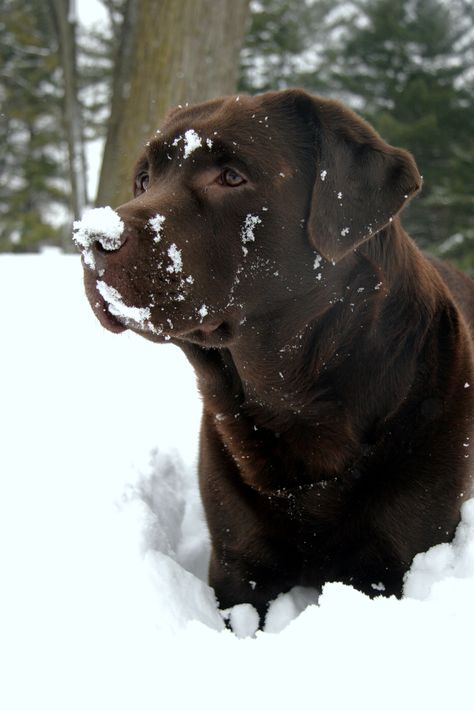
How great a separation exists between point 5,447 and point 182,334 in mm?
1041

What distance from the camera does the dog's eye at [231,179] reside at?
2.21 m

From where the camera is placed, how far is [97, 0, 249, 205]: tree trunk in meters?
6.59

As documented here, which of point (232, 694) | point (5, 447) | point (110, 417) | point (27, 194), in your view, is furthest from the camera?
point (27, 194)

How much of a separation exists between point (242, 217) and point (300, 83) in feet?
67.5

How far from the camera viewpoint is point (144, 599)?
207cm

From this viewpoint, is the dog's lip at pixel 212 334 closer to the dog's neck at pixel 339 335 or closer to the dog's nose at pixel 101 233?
the dog's neck at pixel 339 335

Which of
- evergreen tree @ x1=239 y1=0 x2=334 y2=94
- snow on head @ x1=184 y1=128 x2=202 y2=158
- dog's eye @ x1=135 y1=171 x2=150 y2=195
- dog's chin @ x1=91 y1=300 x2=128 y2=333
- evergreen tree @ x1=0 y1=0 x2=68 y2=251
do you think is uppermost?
snow on head @ x1=184 y1=128 x2=202 y2=158

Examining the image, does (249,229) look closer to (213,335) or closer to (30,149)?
(213,335)

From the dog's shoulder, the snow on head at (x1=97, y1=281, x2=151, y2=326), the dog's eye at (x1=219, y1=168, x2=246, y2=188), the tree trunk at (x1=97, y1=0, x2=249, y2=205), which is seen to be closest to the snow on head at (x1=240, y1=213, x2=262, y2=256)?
the dog's eye at (x1=219, y1=168, x2=246, y2=188)

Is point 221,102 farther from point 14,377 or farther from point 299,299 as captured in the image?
point 14,377

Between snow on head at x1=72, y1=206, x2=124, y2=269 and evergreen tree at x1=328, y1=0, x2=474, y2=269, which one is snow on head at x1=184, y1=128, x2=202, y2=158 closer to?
snow on head at x1=72, y1=206, x2=124, y2=269

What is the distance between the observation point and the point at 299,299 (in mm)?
2318

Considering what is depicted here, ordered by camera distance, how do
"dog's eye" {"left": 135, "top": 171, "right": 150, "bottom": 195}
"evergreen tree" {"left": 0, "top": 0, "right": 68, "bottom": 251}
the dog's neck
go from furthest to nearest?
"evergreen tree" {"left": 0, "top": 0, "right": 68, "bottom": 251}
"dog's eye" {"left": 135, "top": 171, "right": 150, "bottom": 195}
the dog's neck

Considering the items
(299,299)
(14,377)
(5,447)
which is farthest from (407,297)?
(14,377)
